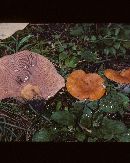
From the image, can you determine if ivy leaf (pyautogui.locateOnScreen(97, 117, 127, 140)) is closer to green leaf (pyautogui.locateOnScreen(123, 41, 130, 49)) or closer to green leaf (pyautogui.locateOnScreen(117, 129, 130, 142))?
green leaf (pyautogui.locateOnScreen(117, 129, 130, 142))

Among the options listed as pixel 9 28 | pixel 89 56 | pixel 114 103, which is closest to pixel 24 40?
pixel 9 28

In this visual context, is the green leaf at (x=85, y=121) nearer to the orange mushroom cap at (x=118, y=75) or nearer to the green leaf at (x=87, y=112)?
the green leaf at (x=87, y=112)

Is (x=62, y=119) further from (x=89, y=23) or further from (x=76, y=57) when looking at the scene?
(x=89, y=23)

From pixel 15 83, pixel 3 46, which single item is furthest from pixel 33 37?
pixel 15 83

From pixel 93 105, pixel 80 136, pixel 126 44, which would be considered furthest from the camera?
pixel 126 44

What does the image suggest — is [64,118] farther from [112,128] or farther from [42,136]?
[112,128]

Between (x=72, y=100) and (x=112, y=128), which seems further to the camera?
(x=72, y=100)
